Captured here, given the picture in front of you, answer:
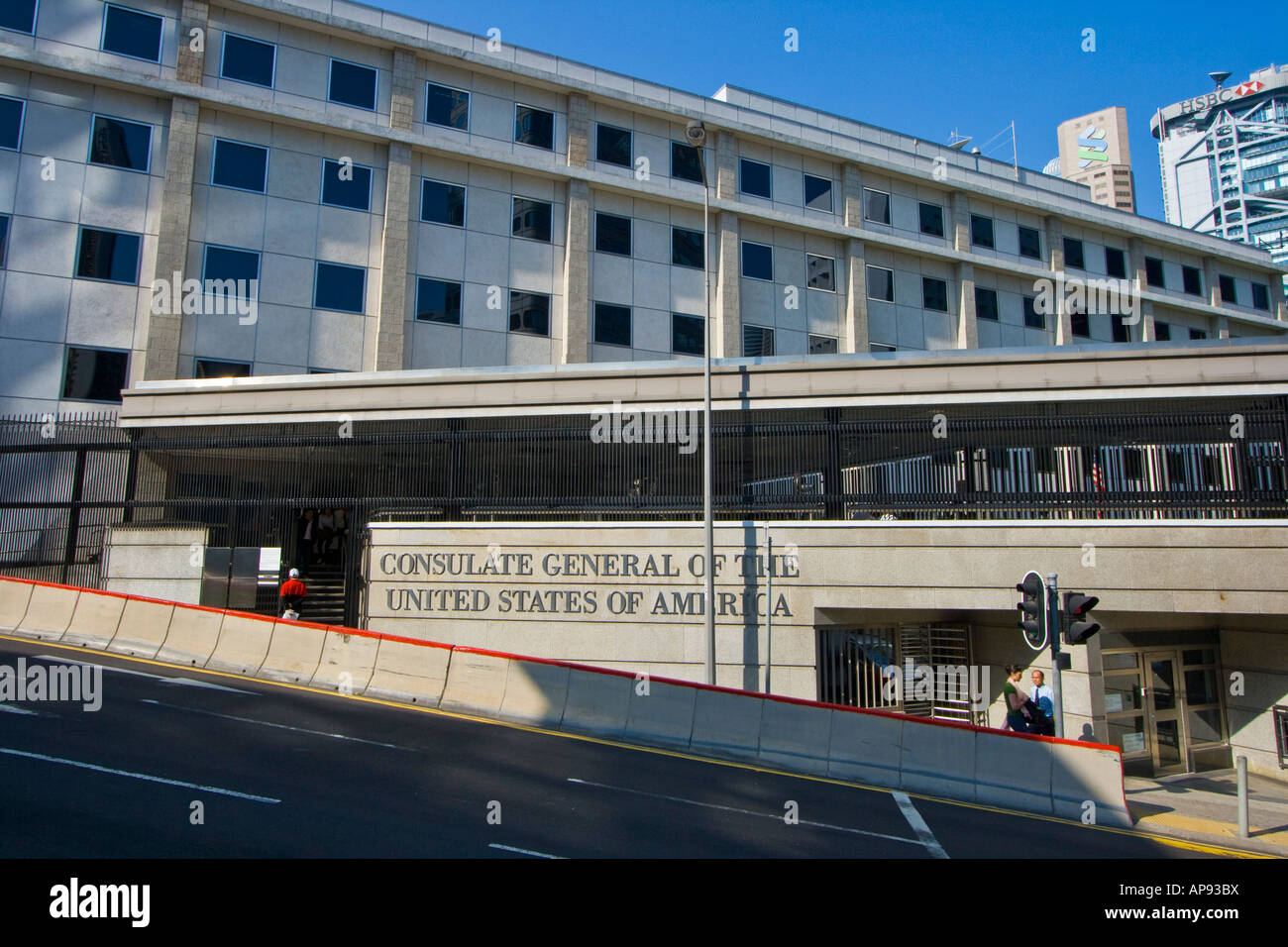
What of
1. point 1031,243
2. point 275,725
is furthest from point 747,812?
point 1031,243

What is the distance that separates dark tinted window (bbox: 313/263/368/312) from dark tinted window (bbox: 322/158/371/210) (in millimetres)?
2009

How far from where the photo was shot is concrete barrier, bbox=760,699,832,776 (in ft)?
41.5

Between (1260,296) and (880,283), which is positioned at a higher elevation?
(1260,296)

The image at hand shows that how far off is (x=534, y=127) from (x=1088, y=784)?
24.7 metres

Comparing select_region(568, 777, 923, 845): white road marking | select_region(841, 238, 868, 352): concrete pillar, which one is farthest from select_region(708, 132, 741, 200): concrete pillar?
select_region(568, 777, 923, 845): white road marking

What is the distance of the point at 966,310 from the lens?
34281 millimetres

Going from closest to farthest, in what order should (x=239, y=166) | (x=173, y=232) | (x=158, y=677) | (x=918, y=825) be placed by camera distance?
(x=918, y=825) < (x=158, y=677) < (x=173, y=232) < (x=239, y=166)

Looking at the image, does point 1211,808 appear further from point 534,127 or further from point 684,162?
point 534,127

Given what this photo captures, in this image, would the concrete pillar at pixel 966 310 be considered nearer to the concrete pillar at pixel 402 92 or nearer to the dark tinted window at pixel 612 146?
the dark tinted window at pixel 612 146

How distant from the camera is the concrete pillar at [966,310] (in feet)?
112

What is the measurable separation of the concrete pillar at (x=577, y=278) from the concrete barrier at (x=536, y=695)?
14999 mm

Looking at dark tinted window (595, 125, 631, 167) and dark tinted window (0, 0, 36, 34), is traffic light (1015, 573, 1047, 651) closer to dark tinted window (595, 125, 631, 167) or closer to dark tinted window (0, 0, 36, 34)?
dark tinted window (595, 125, 631, 167)
